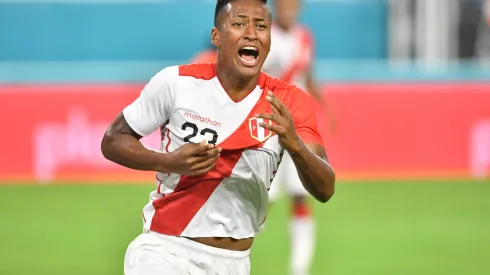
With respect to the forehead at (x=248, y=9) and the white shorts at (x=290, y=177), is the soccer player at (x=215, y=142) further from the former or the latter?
the white shorts at (x=290, y=177)

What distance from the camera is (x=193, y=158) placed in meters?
4.57

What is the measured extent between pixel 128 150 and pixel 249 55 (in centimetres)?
76

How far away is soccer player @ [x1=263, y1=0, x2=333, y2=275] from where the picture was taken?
8.90 meters

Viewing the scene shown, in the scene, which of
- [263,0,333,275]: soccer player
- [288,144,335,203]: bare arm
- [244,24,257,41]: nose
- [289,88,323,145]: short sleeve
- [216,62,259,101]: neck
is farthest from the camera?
[263,0,333,275]: soccer player

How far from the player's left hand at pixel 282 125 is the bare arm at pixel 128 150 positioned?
22.9 inches

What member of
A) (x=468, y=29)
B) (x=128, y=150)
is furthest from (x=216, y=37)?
(x=468, y=29)

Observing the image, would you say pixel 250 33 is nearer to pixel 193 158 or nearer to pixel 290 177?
pixel 193 158

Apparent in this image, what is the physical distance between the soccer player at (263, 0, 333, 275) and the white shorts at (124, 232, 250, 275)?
3.70 meters

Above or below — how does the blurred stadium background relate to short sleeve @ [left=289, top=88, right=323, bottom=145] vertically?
below

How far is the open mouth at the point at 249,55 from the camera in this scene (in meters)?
4.82

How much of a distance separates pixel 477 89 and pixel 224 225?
1037 cm

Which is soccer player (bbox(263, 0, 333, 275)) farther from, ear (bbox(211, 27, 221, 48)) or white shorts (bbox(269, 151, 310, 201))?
ear (bbox(211, 27, 221, 48))

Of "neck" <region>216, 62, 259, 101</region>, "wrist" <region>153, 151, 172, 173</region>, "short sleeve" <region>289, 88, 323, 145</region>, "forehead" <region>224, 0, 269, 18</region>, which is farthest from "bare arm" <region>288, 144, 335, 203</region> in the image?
"forehead" <region>224, 0, 269, 18</region>

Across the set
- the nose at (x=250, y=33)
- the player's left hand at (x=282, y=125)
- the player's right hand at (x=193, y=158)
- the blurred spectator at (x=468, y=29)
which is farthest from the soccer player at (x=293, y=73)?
the blurred spectator at (x=468, y=29)
